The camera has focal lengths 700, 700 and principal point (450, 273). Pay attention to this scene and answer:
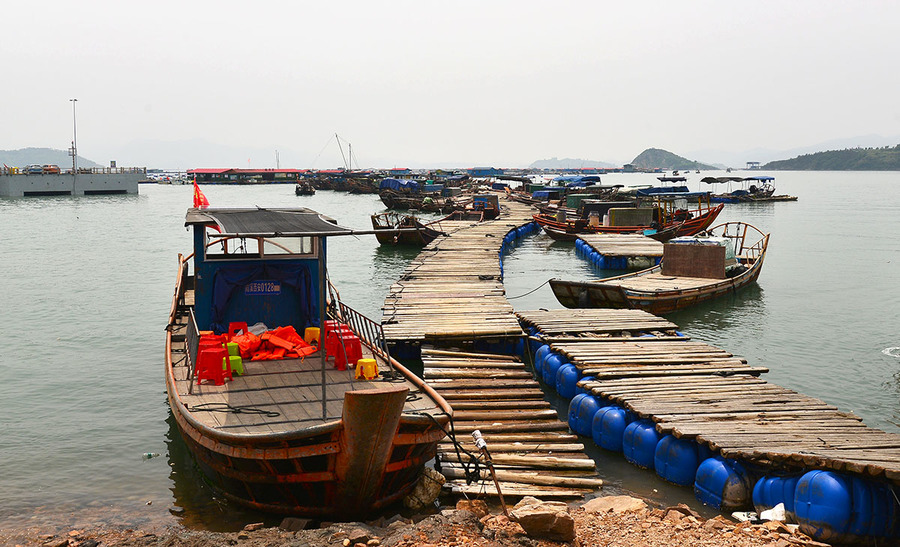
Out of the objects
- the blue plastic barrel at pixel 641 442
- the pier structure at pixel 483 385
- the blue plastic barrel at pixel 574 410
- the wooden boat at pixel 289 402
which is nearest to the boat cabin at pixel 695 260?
the pier structure at pixel 483 385

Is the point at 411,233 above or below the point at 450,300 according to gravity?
above

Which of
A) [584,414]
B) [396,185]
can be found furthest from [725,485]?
[396,185]

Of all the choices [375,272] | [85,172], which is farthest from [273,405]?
[85,172]

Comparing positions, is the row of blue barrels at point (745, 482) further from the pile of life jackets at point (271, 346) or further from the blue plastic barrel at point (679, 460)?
the pile of life jackets at point (271, 346)

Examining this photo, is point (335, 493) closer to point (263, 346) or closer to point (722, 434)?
point (263, 346)

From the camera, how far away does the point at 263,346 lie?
1199 centimetres

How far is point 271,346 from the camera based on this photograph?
1200 centimetres

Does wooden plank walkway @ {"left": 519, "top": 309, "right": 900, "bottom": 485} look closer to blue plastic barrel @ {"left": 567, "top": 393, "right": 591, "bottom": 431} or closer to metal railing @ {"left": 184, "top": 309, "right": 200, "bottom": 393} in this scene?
blue plastic barrel @ {"left": 567, "top": 393, "right": 591, "bottom": 431}

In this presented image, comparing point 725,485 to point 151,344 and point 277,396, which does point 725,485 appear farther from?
point 151,344

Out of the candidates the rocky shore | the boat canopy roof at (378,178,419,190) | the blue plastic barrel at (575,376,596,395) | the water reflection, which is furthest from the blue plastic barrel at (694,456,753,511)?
the boat canopy roof at (378,178,419,190)

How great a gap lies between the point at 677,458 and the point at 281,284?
7496mm

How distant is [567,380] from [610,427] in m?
2.60

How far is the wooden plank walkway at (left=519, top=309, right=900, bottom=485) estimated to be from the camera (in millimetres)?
9281

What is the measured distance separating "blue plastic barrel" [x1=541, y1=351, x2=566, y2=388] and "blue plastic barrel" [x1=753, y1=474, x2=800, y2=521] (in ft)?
20.3
